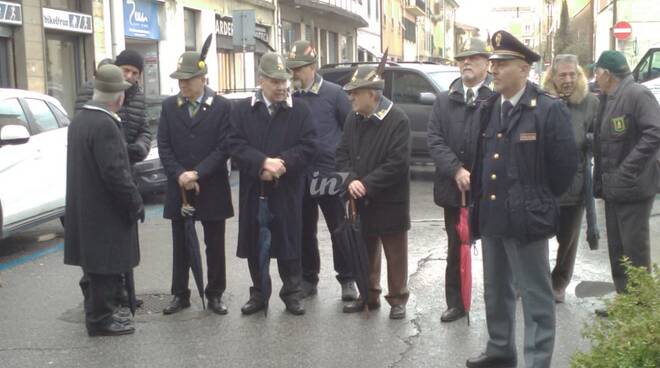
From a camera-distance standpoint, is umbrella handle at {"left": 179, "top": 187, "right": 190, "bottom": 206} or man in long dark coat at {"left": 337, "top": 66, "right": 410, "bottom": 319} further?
umbrella handle at {"left": 179, "top": 187, "right": 190, "bottom": 206}

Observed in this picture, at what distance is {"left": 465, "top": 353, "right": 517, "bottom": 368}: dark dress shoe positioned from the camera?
5.30m

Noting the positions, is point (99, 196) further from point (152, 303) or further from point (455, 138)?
point (455, 138)

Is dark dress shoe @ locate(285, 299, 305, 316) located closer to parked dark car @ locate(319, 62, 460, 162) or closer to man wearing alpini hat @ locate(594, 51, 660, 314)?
man wearing alpini hat @ locate(594, 51, 660, 314)

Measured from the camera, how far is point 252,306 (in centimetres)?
677

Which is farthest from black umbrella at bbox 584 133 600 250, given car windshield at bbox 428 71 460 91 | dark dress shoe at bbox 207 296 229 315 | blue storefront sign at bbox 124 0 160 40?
blue storefront sign at bbox 124 0 160 40

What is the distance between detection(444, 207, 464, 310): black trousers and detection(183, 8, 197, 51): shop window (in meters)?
19.4

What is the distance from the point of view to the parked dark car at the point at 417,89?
14.8 m

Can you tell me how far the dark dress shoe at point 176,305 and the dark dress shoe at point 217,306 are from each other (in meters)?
0.19

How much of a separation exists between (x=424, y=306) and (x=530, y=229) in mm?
2237

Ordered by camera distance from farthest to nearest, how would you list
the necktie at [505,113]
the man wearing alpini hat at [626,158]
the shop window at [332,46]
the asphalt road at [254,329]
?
the shop window at [332,46] < the man wearing alpini hat at [626,158] < the asphalt road at [254,329] < the necktie at [505,113]

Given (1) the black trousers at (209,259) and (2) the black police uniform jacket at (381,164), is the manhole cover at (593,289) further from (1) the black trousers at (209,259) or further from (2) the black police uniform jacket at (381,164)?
(1) the black trousers at (209,259)

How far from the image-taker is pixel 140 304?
6.99 m

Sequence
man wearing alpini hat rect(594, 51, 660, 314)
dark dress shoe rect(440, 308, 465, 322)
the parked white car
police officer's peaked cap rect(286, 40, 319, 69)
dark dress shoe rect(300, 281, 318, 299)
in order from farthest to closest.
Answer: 1. the parked white car
2. dark dress shoe rect(300, 281, 318, 299)
3. police officer's peaked cap rect(286, 40, 319, 69)
4. dark dress shoe rect(440, 308, 465, 322)
5. man wearing alpini hat rect(594, 51, 660, 314)

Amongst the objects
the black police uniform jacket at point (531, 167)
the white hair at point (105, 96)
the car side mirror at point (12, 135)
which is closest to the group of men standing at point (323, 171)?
the white hair at point (105, 96)
